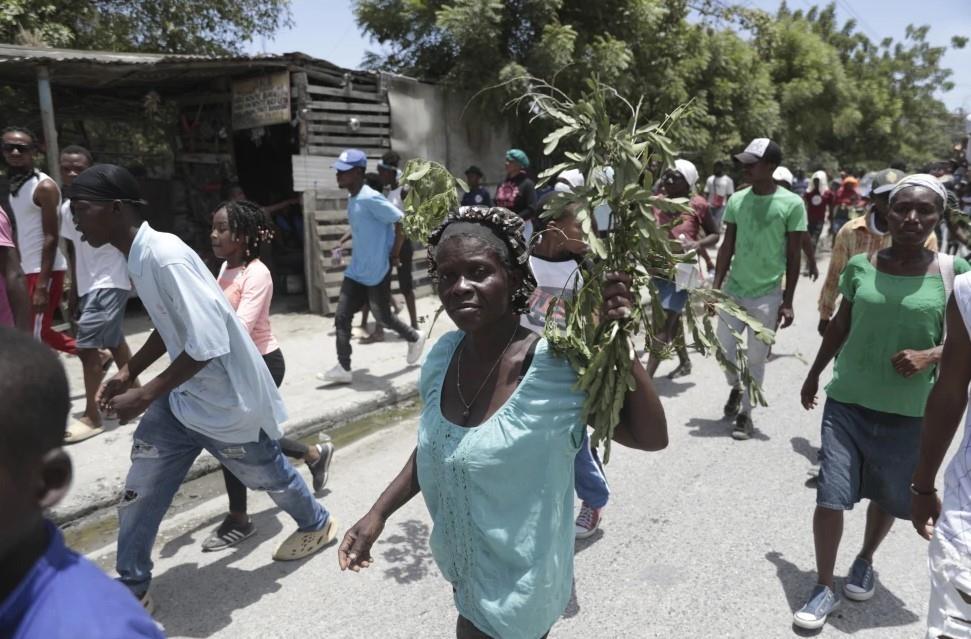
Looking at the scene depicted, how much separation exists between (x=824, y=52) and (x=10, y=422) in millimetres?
20712

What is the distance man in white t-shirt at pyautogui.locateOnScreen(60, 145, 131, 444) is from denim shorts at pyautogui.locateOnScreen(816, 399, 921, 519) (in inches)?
175

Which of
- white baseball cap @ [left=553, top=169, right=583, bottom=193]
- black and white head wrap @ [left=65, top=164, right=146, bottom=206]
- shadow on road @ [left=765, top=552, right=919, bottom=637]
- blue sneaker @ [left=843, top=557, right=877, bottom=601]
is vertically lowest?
shadow on road @ [left=765, top=552, right=919, bottom=637]

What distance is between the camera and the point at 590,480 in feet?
11.5

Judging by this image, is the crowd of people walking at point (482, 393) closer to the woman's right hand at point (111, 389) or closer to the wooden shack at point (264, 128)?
the woman's right hand at point (111, 389)

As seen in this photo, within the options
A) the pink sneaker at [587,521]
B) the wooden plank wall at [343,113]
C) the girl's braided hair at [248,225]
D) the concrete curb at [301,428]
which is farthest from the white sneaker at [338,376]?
the wooden plank wall at [343,113]

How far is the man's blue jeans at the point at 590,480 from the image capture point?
11.3 feet

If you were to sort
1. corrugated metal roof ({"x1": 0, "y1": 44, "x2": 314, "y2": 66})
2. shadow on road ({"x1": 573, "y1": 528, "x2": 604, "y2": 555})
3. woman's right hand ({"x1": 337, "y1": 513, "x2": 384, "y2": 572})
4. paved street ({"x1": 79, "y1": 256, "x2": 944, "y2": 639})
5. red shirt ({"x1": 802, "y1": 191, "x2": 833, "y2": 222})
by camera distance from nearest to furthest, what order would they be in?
1. woman's right hand ({"x1": 337, "y1": 513, "x2": 384, "y2": 572})
2. paved street ({"x1": 79, "y1": 256, "x2": 944, "y2": 639})
3. shadow on road ({"x1": 573, "y1": 528, "x2": 604, "y2": 555})
4. corrugated metal roof ({"x1": 0, "y1": 44, "x2": 314, "y2": 66})
5. red shirt ({"x1": 802, "y1": 191, "x2": 833, "y2": 222})

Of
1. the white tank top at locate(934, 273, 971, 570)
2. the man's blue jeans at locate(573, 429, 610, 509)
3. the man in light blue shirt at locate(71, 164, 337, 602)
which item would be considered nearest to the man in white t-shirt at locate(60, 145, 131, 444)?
the man in light blue shirt at locate(71, 164, 337, 602)

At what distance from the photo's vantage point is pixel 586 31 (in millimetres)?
11734

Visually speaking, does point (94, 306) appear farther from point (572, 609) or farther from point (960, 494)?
point (960, 494)

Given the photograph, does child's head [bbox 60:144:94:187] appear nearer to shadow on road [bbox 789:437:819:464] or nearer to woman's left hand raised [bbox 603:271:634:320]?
woman's left hand raised [bbox 603:271:634:320]

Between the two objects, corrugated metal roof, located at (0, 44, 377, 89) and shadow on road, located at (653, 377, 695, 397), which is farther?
corrugated metal roof, located at (0, 44, 377, 89)

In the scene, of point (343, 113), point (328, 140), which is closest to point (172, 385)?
point (328, 140)

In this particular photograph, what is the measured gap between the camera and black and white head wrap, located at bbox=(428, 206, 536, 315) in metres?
1.91
